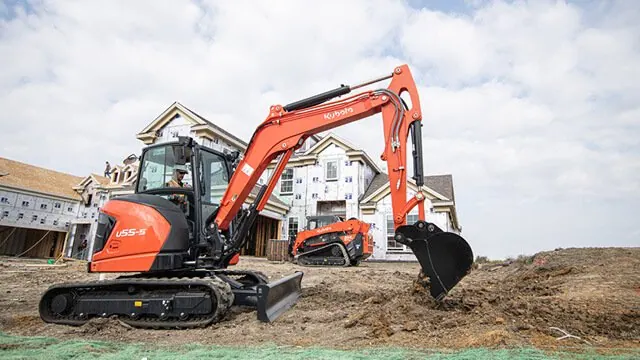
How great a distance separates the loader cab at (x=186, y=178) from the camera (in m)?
5.62

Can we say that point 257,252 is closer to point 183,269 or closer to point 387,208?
point 387,208

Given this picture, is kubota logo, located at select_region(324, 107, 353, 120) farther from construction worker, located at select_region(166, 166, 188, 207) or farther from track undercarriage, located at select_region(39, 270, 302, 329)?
track undercarriage, located at select_region(39, 270, 302, 329)

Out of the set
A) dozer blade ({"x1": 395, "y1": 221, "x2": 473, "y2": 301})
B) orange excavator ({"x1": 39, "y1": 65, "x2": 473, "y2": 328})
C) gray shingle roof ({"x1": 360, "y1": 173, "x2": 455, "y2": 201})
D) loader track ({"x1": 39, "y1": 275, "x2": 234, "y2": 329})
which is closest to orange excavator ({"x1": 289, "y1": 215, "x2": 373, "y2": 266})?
gray shingle roof ({"x1": 360, "y1": 173, "x2": 455, "y2": 201})

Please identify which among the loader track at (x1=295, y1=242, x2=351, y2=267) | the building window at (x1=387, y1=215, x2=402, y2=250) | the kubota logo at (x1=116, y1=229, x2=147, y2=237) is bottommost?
the loader track at (x1=295, y1=242, x2=351, y2=267)

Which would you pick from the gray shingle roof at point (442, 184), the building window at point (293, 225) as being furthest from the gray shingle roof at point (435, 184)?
the building window at point (293, 225)

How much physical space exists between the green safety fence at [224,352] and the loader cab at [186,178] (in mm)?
2084

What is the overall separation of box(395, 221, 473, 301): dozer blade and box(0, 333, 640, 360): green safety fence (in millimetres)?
1495

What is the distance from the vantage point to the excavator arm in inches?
201

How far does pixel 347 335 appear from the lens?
3.86m

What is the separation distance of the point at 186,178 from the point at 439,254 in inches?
156

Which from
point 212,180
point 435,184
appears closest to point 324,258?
point 435,184

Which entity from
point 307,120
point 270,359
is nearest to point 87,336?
point 270,359

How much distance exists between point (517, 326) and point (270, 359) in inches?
97.7

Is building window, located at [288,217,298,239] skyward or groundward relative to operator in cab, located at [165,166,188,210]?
skyward
